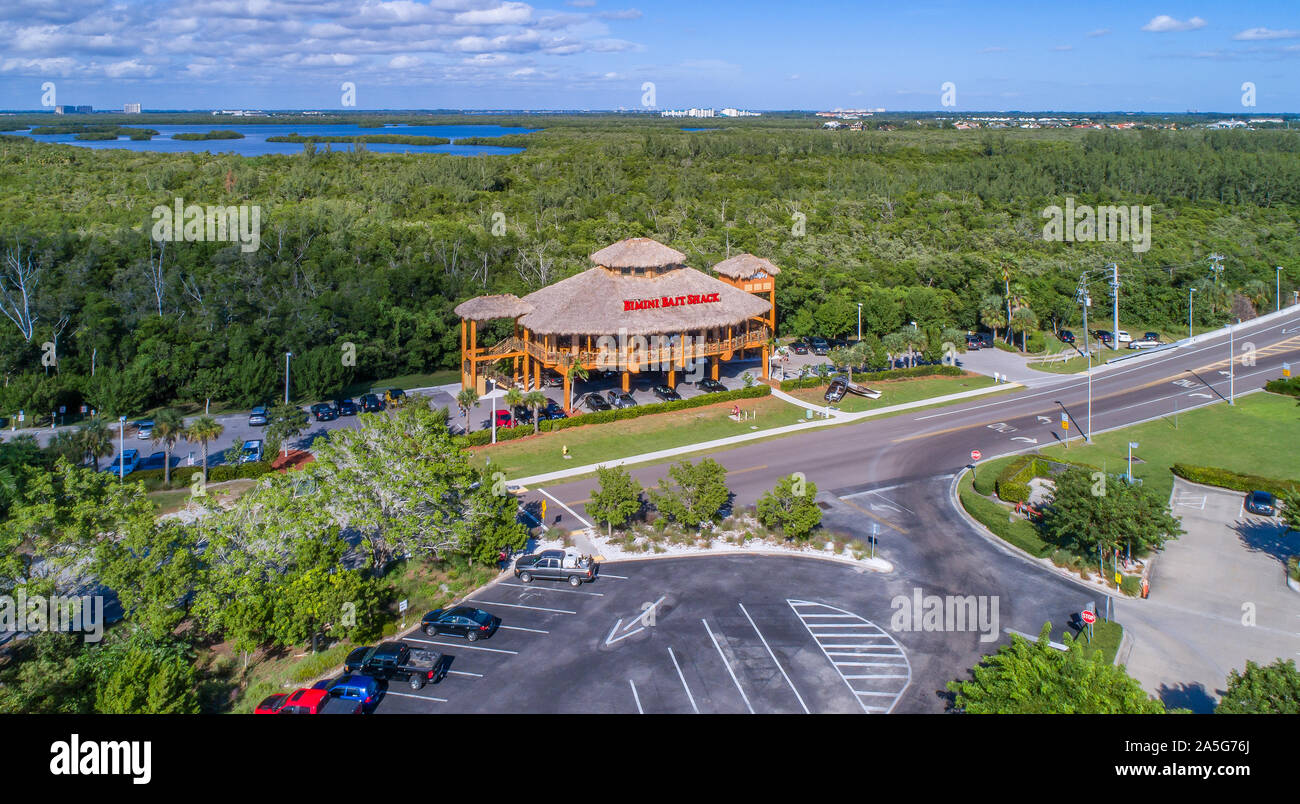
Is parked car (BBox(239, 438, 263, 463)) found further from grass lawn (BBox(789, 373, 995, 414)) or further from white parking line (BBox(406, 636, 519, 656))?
grass lawn (BBox(789, 373, 995, 414))

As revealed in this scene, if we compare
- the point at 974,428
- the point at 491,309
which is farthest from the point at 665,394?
the point at 974,428

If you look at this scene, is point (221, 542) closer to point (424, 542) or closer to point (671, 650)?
point (424, 542)

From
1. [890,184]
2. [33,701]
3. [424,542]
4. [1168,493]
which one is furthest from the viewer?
[890,184]

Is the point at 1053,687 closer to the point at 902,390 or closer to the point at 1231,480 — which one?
the point at 1231,480

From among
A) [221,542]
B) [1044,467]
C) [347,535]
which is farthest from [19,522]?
[1044,467]

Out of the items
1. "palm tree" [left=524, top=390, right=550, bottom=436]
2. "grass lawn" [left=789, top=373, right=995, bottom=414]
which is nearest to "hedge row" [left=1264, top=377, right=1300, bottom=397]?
"grass lawn" [left=789, top=373, right=995, bottom=414]

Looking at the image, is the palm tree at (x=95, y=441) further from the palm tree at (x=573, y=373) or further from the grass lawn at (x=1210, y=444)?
the grass lawn at (x=1210, y=444)
